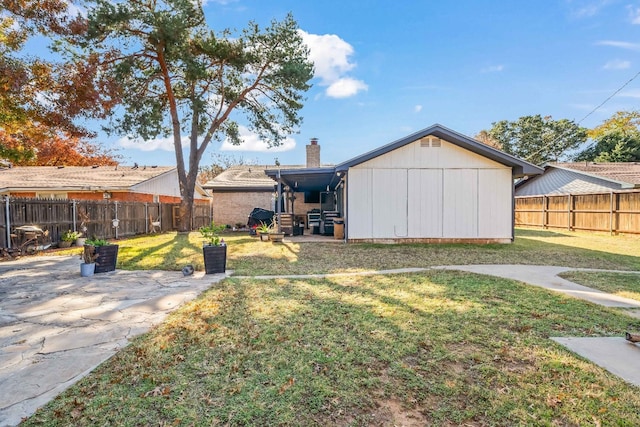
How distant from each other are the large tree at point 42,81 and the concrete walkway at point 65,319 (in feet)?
15.1

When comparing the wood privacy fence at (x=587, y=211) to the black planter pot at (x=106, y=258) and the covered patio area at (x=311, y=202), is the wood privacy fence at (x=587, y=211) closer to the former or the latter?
the covered patio area at (x=311, y=202)

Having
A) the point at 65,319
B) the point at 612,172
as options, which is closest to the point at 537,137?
the point at 612,172

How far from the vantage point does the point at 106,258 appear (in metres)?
6.62

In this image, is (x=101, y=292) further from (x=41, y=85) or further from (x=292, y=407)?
(x=41, y=85)

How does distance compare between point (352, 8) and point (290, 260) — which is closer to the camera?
point (290, 260)

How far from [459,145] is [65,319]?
10.9 meters

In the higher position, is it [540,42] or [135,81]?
[540,42]

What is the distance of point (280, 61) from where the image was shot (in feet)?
49.8

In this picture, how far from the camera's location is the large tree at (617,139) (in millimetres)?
26344

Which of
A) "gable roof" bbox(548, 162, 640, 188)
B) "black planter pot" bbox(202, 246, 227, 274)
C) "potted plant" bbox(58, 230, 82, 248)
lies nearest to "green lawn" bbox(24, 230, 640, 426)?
"black planter pot" bbox(202, 246, 227, 274)

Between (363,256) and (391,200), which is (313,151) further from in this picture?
(363,256)

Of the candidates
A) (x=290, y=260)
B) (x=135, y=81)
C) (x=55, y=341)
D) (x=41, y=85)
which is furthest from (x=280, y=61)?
(x=55, y=341)

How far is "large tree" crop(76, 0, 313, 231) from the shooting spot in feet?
42.4

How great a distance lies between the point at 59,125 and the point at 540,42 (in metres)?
17.8
